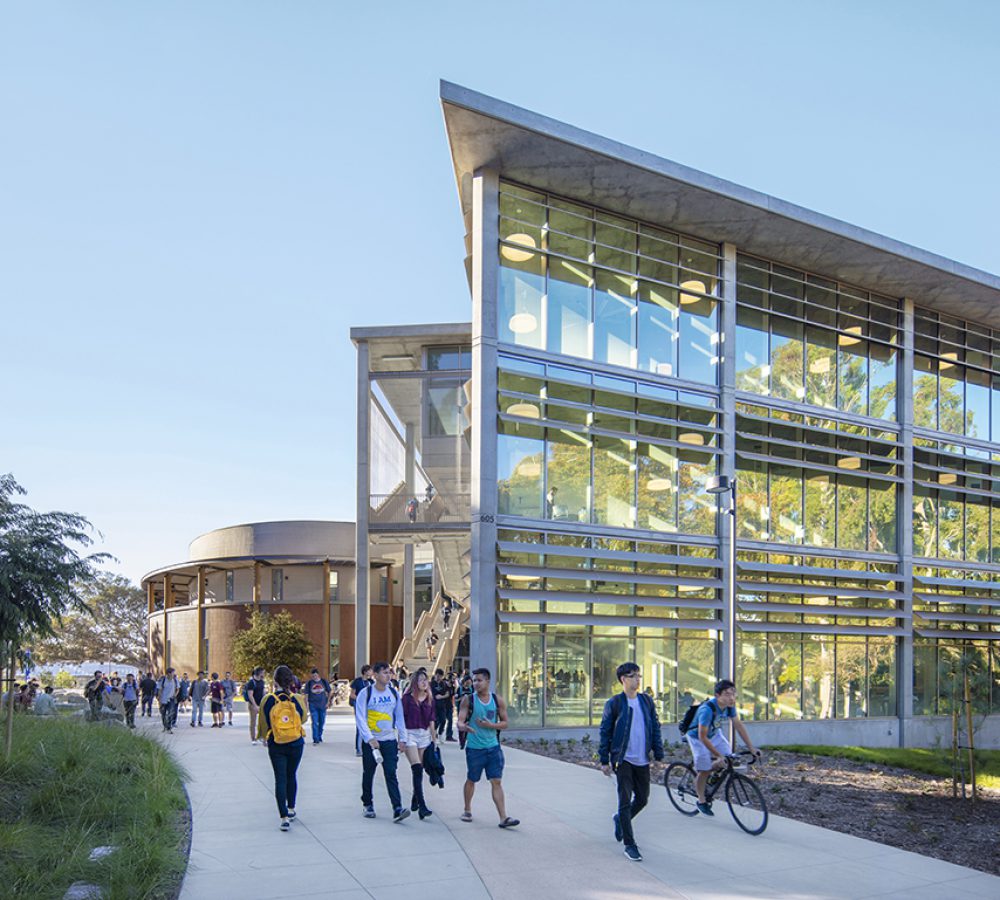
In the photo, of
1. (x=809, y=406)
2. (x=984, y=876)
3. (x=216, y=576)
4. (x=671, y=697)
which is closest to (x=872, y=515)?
(x=809, y=406)

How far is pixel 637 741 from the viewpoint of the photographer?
9672 millimetres

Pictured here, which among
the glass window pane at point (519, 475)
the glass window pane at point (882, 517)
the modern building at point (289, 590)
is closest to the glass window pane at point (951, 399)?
the glass window pane at point (882, 517)

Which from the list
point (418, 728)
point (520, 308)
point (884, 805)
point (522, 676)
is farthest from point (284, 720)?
point (520, 308)

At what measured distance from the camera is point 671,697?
27000mm

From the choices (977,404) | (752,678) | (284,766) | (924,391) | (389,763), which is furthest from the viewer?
(977,404)

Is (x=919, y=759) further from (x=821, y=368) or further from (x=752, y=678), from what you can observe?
(x=821, y=368)

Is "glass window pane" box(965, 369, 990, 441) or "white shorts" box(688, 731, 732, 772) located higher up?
"glass window pane" box(965, 369, 990, 441)

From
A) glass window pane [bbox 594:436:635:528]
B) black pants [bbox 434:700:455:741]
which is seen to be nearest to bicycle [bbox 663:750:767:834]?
black pants [bbox 434:700:455:741]

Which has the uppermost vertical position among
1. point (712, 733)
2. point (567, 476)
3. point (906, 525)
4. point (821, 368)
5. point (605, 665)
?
point (821, 368)

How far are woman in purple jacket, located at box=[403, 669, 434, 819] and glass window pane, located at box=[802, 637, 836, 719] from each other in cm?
2070

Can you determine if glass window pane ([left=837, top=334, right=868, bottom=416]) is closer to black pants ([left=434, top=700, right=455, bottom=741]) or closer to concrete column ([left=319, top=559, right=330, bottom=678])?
black pants ([left=434, top=700, right=455, bottom=741])

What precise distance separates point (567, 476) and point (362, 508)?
39.3 feet

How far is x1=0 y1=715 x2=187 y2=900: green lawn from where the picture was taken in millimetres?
8102

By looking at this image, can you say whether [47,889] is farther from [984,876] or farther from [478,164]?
[478,164]
